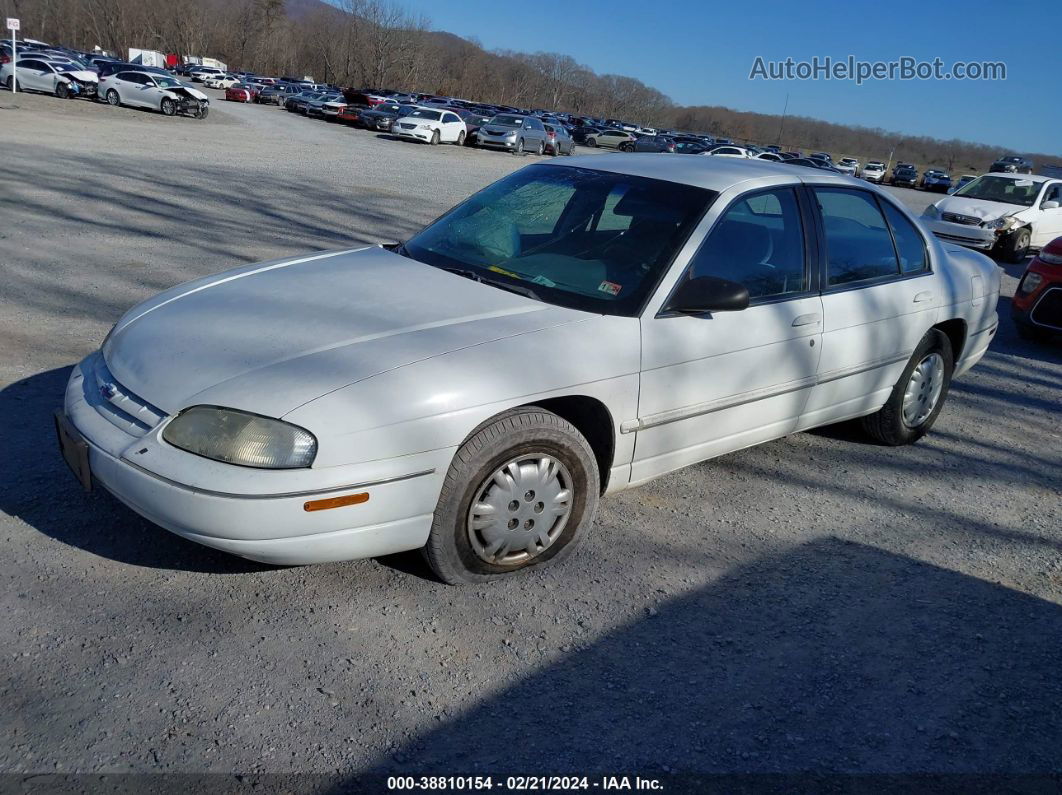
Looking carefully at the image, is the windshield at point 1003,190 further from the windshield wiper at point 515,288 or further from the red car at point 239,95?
the red car at point 239,95

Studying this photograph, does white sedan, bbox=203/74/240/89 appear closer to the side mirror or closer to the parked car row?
the parked car row

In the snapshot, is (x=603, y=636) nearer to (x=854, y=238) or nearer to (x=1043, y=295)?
(x=854, y=238)

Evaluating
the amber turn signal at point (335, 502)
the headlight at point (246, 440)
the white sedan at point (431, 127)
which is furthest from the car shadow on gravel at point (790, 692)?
the white sedan at point (431, 127)

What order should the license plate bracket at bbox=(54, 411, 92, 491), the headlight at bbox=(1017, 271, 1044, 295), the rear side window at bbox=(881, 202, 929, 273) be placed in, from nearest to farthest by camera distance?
the license plate bracket at bbox=(54, 411, 92, 491) < the rear side window at bbox=(881, 202, 929, 273) < the headlight at bbox=(1017, 271, 1044, 295)

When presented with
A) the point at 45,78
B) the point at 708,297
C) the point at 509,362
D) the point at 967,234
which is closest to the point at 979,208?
the point at 967,234

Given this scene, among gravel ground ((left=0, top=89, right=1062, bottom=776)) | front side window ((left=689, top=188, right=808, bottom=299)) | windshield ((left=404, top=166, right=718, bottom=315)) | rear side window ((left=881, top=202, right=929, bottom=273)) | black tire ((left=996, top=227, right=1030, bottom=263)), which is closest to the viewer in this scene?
gravel ground ((left=0, top=89, right=1062, bottom=776))

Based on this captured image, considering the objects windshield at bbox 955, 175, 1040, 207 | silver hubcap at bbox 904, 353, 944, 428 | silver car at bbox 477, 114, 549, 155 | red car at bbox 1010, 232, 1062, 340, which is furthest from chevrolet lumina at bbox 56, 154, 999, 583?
silver car at bbox 477, 114, 549, 155

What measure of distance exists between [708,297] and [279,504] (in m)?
1.90

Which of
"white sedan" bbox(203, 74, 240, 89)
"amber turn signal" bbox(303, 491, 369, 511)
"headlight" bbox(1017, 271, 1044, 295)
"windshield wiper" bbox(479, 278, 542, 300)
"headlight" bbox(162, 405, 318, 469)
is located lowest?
"white sedan" bbox(203, 74, 240, 89)

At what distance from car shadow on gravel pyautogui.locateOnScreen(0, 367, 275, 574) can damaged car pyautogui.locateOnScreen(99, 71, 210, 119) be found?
3282 cm

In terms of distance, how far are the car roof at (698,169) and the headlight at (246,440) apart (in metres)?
2.26

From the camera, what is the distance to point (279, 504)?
9.34 ft

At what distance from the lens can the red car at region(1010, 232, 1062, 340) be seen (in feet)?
26.2

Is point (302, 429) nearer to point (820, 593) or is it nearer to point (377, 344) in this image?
point (377, 344)
